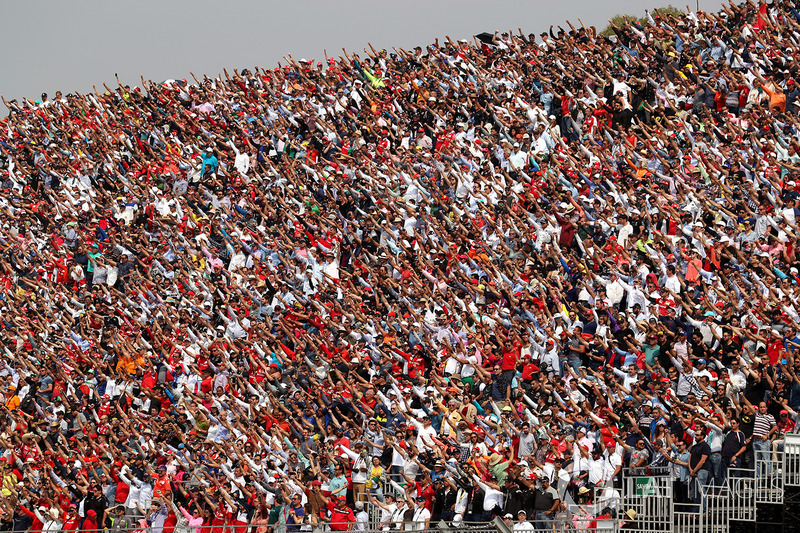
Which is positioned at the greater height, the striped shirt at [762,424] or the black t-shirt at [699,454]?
the striped shirt at [762,424]

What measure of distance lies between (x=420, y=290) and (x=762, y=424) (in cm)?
840

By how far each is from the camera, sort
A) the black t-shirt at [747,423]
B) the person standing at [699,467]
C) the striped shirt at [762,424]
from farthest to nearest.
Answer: the black t-shirt at [747,423]
the person standing at [699,467]
the striped shirt at [762,424]

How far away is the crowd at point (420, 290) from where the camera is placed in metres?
17.9

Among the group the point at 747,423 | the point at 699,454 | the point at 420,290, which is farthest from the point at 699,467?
the point at 420,290

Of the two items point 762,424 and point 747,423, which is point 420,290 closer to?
point 747,423

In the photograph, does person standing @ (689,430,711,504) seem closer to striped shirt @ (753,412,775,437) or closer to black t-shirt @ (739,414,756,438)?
black t-shirt @ (739,414,756,438)

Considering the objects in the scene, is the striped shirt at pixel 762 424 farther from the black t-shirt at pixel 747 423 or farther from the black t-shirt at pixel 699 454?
the black t-shirt at pixel 699 454

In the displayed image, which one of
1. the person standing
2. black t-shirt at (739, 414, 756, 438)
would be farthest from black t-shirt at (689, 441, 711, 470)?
black t-shirt at (739, 414, 756, 438)

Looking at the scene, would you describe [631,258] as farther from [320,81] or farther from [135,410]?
[320,81]

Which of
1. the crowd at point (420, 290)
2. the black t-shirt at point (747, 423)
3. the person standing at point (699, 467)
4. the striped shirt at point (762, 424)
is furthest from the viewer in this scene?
the crowd at point (420, 290)

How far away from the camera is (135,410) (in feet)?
74.9

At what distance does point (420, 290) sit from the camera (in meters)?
23.3

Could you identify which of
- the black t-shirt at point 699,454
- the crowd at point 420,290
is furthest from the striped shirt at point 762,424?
the black t-shirt at point 699,454

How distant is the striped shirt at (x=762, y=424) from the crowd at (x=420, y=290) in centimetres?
4
